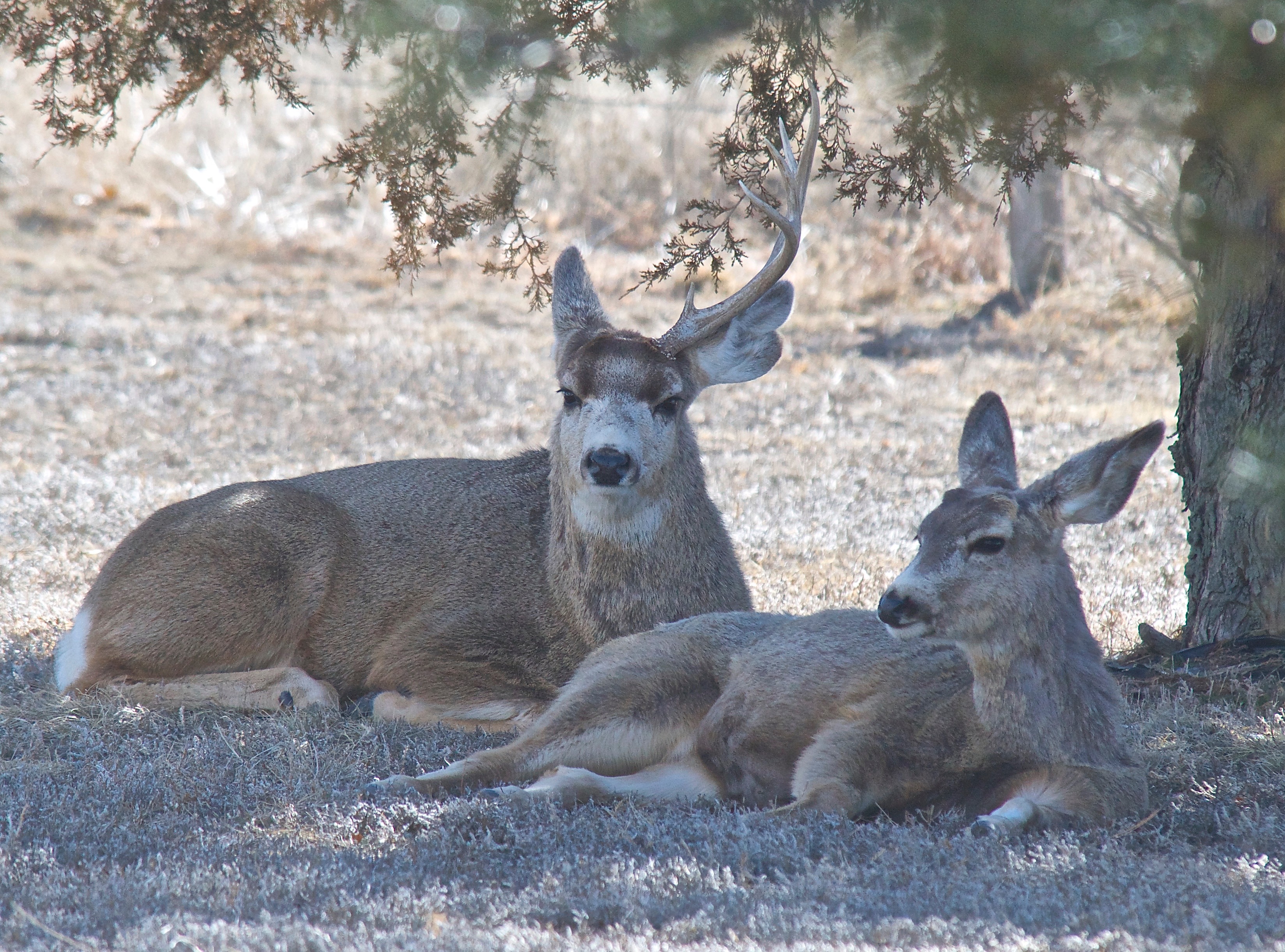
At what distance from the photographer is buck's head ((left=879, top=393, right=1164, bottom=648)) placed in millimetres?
4316

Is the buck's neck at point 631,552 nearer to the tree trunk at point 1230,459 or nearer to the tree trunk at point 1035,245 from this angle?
the tree trunk at point 1230,459

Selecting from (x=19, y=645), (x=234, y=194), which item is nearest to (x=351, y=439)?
(x=19, y=645)

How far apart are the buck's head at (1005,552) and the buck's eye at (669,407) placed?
1.67 m

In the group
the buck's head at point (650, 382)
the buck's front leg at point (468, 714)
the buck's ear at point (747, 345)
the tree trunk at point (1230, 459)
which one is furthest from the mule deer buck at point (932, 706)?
the buck's ear at point (747, 345)

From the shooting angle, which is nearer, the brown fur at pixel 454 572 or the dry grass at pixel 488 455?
the dry grass at pixel 488 455

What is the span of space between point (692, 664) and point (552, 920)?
5.87ft

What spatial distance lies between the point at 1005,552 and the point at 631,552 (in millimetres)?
2019

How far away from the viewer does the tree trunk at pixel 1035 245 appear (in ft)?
56.4

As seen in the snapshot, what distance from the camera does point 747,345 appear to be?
21.0ft

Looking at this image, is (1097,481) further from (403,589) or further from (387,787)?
(403,589)

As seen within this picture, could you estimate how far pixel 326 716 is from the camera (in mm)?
5793

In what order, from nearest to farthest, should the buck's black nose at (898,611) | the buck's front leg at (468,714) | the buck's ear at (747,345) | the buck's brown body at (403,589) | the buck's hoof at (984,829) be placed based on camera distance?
the buck's hoof at (984,829) < the buck's black nose at (898,611) < the buck's front leg at (468,714) < the buck's brown body at (403,589) < the buck's ear at (747,345)

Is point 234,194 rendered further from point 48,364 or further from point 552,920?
point 552,920

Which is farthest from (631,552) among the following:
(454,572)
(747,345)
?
(747,345)
